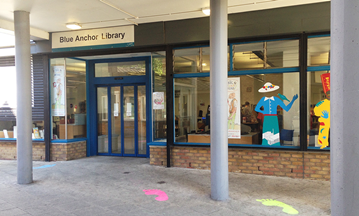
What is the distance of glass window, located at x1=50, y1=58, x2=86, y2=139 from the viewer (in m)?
9.05

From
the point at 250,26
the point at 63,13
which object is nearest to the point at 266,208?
the point at 250,26

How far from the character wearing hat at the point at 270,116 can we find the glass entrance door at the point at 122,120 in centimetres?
400

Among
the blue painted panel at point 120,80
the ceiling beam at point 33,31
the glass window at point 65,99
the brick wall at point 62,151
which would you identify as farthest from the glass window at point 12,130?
the ceiling beam at point 33,31

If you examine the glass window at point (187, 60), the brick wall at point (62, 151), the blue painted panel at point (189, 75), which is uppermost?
the glass window at point (187, 60)

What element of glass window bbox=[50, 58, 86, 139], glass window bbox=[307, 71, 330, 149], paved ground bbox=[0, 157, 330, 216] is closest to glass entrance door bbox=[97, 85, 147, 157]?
glass window bbox=[50, 58, 86, 139]

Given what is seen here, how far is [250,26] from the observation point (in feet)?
22.5

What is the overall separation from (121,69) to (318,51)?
5936 millimetres

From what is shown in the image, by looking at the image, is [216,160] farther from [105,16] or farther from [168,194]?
[105,16]

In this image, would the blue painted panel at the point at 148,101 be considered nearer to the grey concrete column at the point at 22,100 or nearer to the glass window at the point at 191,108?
the glass window at the point at 191,108

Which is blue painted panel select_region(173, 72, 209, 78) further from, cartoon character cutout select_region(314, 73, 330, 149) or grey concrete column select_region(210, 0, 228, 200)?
cartoon character cutout select_region(314, 73, 330, 149)

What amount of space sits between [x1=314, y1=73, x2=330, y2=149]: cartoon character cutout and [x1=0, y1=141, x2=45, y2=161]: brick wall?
314 inches

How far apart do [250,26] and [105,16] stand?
3643mm

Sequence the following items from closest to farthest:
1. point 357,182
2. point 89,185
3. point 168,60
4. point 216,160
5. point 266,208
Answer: point 357,182
point 266,208
point 216,160
point 89,185
point 168,60

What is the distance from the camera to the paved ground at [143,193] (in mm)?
4672
